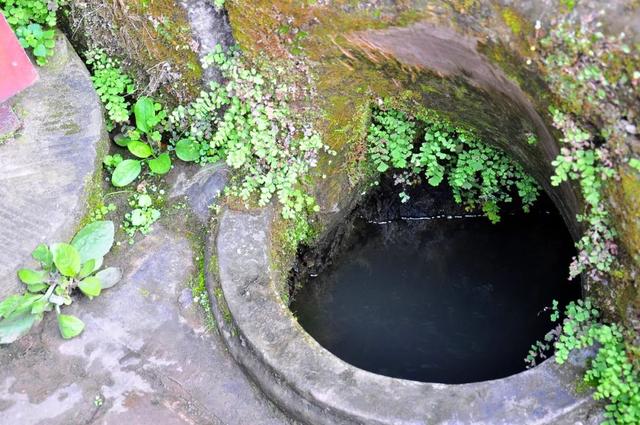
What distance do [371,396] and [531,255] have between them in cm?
255

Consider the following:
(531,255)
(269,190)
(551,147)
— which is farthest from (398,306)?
(551,147)

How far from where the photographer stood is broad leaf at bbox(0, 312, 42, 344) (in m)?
3.95

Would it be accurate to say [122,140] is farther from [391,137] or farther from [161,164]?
[391,137]

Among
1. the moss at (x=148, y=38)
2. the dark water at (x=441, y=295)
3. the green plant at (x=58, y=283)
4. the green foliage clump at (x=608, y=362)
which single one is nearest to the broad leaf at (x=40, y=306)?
the green plant at (x=58, y=283)

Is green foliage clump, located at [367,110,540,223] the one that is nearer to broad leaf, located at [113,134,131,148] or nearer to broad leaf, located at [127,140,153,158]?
broad leaf, located at [127,140,153,158]

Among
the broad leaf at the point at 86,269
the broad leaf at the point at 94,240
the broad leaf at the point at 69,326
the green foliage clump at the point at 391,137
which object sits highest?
the green foliage clump at the point at 391,137

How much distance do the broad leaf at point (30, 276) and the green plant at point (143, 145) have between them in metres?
0.81

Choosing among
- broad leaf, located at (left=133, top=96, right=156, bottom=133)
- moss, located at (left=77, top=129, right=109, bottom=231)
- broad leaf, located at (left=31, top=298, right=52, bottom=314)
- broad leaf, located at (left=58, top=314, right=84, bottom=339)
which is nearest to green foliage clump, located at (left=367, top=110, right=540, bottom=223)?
broad leaf, located at (left=133, top=96, right=156, bottom=133)

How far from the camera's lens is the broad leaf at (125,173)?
4578 mm

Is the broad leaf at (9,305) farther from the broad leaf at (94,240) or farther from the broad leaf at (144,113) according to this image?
the broad leaf at (144,113)

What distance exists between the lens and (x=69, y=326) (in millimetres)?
4031

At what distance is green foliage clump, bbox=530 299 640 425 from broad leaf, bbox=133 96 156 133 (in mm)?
2883

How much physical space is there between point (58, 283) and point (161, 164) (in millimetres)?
1038

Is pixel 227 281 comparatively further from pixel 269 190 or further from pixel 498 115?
pixel 498 115
